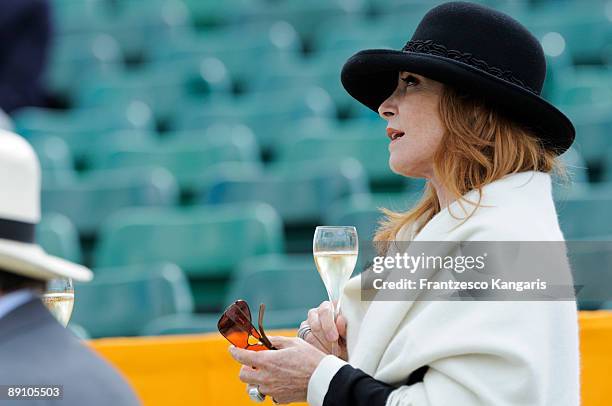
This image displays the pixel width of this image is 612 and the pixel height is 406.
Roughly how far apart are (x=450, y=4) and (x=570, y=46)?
472 centimetres

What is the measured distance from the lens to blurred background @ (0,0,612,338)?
4.22m

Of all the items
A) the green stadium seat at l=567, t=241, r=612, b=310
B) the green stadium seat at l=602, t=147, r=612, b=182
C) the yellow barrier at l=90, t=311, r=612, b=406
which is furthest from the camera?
the green stadium seat at l=602, t=147, r=612, b=182

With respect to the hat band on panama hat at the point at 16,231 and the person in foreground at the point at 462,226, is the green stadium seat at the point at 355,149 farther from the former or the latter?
the hat band on panama hat at the point at 16,231

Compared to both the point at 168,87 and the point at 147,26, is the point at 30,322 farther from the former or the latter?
the point at 147,26

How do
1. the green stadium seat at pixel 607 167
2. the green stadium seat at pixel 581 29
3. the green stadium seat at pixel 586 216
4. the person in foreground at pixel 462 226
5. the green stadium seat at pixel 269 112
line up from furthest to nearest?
the green stadium seat at pixel 581 29 → the green stadium seat at pixel 269 112 → the green stadium seat at pixel 607 167 → the green stadium seat at pixel 586 216 → the person in foreground at pixel 462 226

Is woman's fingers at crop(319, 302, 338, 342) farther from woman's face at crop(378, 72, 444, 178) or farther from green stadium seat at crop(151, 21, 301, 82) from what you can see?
green stadium seat at crop(151, 21, 301, 82)

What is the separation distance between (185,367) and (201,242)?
191cm

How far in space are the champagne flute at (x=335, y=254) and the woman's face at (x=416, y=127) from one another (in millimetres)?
189

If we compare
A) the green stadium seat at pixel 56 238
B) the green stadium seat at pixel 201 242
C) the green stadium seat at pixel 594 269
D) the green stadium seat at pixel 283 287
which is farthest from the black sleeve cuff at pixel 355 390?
the green stadium seat at pixel 56 238

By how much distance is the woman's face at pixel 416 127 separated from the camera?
2.08m

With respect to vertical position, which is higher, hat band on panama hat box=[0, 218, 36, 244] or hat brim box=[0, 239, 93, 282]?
hat band on panama hat box=[0, 218, 36, 244]

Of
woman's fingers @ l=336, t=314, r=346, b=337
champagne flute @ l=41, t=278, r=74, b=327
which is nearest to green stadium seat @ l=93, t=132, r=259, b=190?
champagne flute @ l=41, t=278, r=74, b=327

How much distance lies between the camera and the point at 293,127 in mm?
5965

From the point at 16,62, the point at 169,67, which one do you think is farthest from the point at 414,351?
Answer: the point at 169,67
